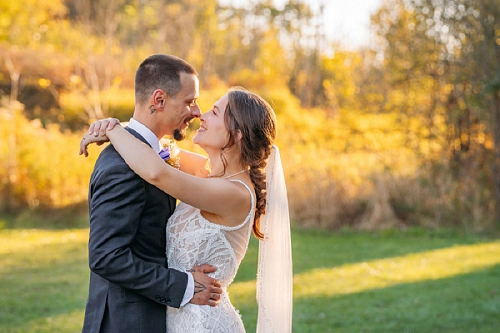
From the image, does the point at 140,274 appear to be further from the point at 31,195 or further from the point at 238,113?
the point at 31,195

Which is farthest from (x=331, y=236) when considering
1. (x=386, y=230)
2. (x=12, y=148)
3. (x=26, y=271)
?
(x=12, y=148)

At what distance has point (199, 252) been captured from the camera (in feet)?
10.2

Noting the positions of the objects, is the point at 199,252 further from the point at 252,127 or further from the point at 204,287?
the point at 252,127

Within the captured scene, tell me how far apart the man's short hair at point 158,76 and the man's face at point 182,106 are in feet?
0.08

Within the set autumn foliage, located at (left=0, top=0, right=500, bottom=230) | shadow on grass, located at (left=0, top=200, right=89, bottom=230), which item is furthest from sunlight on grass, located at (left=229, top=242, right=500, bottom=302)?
shadow on grass, located at (left=0, top=200, right=89, bottom=230)

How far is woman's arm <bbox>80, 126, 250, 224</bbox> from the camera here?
2.81 meters

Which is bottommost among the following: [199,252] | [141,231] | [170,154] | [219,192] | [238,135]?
[199,252]

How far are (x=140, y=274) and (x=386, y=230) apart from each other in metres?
9.66

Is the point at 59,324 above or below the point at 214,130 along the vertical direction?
below

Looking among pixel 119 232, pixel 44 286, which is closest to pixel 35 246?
pixel 44 286

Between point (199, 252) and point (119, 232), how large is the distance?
0.48 m

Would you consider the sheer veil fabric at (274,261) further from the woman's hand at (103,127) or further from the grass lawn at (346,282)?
the grass lawn at (346,282)

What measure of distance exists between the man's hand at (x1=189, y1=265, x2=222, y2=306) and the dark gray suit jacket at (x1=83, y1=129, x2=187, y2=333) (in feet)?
0.31

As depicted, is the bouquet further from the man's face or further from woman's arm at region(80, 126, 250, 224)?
woman's arm at region(80, 126, 250, 224)
